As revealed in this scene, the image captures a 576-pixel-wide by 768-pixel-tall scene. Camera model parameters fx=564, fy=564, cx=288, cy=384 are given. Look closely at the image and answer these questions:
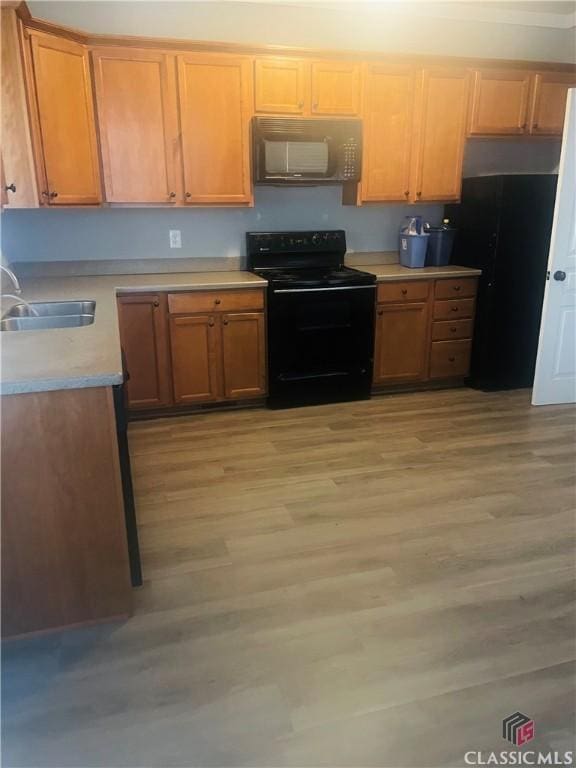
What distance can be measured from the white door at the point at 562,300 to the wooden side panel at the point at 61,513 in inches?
123

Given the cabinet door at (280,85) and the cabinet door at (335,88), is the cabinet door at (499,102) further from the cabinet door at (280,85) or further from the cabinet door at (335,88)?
the cabinet door at (280,85)

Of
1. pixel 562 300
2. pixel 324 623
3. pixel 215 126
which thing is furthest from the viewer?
pixel 562 300

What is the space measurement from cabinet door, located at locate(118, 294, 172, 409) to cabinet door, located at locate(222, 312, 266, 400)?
0.39 m

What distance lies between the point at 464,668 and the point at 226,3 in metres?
3.95

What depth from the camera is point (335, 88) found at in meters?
3.70

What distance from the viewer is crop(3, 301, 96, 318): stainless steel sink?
9.26ft

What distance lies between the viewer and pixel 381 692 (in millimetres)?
1652

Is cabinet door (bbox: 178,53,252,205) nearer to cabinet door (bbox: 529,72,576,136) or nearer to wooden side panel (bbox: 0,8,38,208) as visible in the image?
wooden side panel (bbox: 0,8,38,208)

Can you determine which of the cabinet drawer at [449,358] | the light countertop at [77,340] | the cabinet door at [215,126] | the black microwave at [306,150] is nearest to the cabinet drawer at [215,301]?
the light countertop at [77,340]

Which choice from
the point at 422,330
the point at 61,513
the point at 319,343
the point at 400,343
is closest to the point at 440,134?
the point at 422,330

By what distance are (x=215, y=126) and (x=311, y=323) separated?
54.7 inches

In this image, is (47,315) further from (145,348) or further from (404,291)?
(404,291)

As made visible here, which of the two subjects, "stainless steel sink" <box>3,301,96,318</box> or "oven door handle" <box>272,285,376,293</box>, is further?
"oven door handle" <box>272,285,376,293</box>

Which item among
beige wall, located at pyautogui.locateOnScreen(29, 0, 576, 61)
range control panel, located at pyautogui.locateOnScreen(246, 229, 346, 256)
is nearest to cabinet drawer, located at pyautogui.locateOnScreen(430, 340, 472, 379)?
range control panel, located at pyautogui.locateOnScreen(246, 229, 346, 256)
